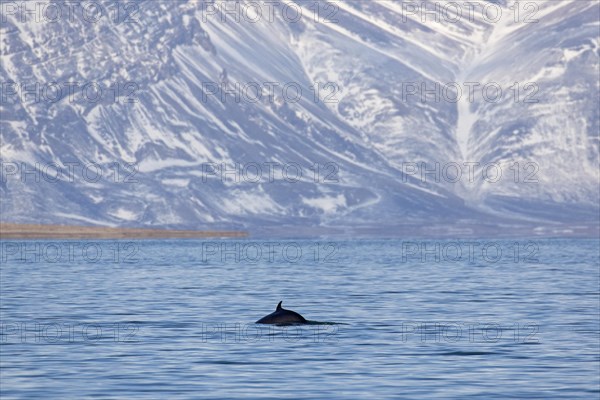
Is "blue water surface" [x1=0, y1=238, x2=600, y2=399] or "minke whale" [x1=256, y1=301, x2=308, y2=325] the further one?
"minke whale" [x1=256, y1=301, x2=308, y2=325]

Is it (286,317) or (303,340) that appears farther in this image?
(286,317)

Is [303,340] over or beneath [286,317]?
beneath

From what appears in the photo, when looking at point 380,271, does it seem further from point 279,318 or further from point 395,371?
point 395,371

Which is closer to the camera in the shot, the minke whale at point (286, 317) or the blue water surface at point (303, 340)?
the blue water surface at point (303, 340)

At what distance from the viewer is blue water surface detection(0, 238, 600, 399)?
40.8 meters

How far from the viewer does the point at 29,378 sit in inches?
1667

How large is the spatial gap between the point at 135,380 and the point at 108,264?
102 m

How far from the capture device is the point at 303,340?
173 ft

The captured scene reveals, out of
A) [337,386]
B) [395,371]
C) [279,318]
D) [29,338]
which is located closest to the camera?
[337,386]

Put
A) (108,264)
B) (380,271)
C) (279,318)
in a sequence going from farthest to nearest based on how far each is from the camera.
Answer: (108,264) < (380,271) < (279,318)

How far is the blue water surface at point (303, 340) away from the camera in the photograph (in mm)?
40781

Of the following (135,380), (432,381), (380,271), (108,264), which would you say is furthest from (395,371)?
(108,264)

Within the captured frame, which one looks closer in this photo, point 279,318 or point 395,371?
point 395,371

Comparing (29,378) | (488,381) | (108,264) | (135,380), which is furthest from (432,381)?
(108,264)
